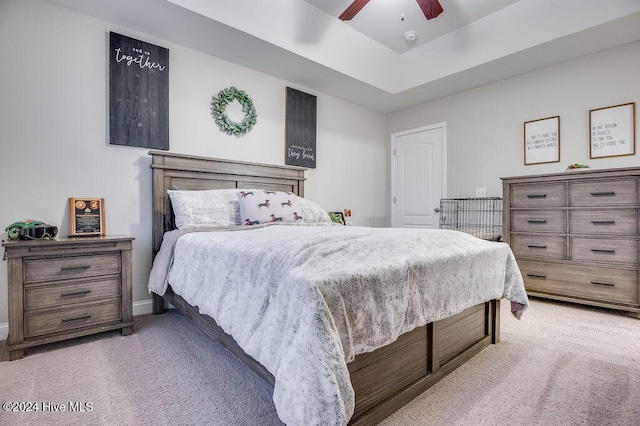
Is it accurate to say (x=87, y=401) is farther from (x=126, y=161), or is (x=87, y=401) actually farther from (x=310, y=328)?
(x=126, y=161)

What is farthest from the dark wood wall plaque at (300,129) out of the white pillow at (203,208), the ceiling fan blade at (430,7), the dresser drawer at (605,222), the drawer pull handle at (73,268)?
the dresser drawer at (605,222)

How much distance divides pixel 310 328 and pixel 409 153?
427cm

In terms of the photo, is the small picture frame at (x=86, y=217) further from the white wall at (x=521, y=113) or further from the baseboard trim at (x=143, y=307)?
the white wall at (x=521, y=113)

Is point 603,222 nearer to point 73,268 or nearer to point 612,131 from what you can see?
point 612,131

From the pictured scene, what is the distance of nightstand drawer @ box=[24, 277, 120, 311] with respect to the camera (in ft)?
6.10

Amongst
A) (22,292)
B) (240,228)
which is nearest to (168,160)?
Answer: (240,228)

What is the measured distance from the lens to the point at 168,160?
107 inches

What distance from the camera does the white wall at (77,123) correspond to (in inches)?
86.4

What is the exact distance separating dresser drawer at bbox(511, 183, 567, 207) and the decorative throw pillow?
7.18ft

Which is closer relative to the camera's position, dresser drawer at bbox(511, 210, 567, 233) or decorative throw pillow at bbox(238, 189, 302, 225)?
decorative throw pillow at bbox(238, 189, 302, 225)

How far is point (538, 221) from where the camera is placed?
3.01m

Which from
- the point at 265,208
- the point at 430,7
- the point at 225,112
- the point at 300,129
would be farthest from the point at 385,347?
the point at 300,129

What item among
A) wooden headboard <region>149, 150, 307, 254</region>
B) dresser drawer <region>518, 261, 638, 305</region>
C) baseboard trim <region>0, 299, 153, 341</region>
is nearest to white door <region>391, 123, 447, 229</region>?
dresser drawer <region>518, 261, 638, 305</region>

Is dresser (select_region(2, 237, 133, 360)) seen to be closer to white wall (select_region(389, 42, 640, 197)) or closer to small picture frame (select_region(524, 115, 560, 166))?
white wall (select_region(389, 42, 640, 197))
